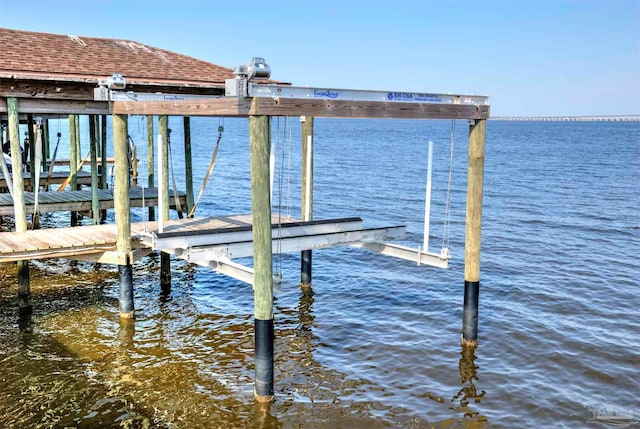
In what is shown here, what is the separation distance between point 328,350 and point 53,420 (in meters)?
5.03

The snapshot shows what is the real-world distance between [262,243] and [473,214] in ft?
14.0

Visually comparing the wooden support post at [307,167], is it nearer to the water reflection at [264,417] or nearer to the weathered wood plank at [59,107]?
the weathered wood plank at [59,107]

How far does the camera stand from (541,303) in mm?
15500

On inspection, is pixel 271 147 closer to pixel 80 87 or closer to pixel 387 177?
pixel 80 87

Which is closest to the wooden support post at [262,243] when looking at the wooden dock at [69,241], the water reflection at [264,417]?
the water reflection at [264,417]

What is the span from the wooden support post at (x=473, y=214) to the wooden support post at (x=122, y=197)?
615 centimetres

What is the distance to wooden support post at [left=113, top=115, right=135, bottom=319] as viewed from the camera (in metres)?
12.1

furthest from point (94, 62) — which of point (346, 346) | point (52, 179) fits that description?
point (52, 179)

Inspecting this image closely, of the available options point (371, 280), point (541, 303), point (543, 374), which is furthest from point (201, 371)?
point (541, 303)

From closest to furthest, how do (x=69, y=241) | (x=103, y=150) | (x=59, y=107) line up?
(x=69, y=241), (x=59, y=107), (x=103, y=150)

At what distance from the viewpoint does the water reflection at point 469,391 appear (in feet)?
32.4

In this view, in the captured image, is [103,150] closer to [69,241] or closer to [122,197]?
[122,197]

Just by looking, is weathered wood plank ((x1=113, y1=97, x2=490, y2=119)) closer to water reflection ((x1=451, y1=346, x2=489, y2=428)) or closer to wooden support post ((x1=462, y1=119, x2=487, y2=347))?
wooden support post ((x1=462, y1=119, x2=487, y2=347))

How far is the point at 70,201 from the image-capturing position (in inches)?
636
